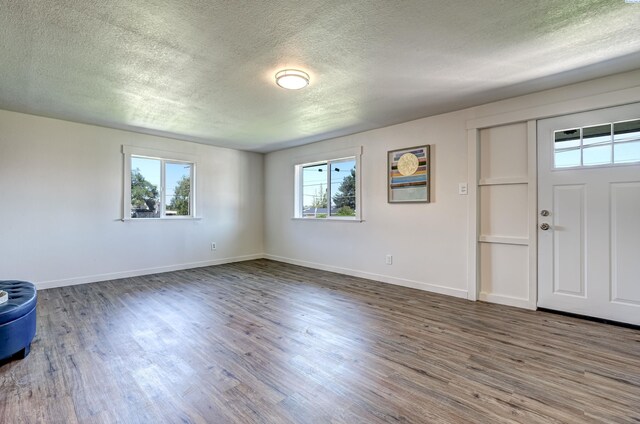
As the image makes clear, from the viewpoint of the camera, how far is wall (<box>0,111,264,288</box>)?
12.5 ft

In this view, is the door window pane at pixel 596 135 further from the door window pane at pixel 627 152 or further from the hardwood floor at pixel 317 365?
the hardwood floor at pixel 317 365

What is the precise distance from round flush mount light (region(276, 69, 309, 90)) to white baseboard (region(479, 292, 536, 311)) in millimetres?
3112

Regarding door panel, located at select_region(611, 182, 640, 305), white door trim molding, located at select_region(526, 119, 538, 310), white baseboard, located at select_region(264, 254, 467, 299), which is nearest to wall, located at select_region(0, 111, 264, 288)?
white baseboard, located at select_region(264, 254, 467, 299)

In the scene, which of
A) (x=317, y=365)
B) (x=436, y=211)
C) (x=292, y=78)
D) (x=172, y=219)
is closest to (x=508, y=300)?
(x=436, y=211)

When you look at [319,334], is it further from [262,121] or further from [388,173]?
[262,121]

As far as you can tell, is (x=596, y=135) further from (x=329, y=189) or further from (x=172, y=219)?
(x=172, y=219)

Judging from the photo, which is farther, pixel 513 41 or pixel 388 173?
pixel 388 173

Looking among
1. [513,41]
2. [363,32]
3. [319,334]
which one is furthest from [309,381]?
[513,41]

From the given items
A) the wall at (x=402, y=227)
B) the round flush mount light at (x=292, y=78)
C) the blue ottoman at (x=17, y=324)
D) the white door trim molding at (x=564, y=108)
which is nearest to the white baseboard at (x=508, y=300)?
the wall at (x=402, y=227)

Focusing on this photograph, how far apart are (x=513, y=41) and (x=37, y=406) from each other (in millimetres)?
3828

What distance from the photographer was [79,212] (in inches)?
167

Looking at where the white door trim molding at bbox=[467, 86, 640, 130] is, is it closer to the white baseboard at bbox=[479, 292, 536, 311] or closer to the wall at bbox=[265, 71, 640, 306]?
the wall at bbox=[265, 71, 640, 306]

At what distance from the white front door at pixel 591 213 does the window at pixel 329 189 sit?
2444 mm

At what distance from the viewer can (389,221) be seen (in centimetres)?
436
